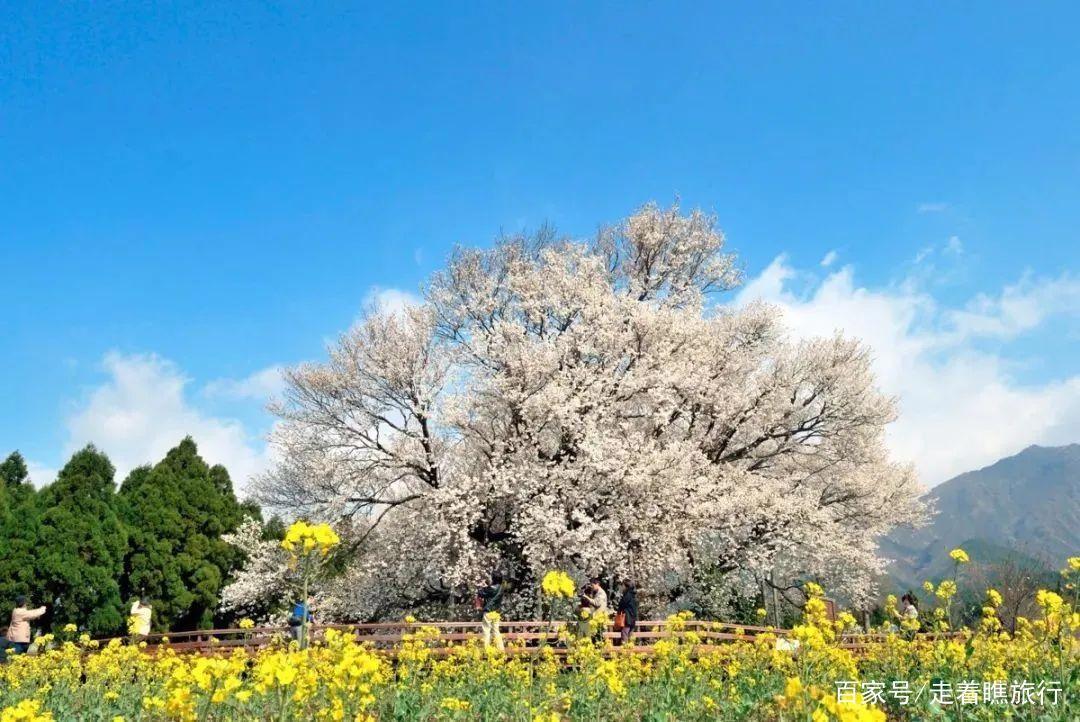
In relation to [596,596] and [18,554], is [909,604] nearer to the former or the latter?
[596,596]

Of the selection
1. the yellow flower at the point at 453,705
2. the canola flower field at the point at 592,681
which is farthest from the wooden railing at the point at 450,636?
the yellow flower at the point at 453,705

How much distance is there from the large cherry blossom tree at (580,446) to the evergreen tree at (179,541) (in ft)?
16.3

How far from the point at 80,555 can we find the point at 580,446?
44.0ft

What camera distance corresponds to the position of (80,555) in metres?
19.7

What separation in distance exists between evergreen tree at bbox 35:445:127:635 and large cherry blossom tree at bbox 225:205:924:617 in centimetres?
464

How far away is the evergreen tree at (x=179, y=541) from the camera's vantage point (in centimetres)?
2205

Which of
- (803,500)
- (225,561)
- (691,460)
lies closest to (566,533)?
(691,460)

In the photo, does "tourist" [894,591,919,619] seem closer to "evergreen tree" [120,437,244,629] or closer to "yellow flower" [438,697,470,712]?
"yellow flower" [438,697,470,712]

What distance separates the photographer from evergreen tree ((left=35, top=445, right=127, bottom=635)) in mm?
19266

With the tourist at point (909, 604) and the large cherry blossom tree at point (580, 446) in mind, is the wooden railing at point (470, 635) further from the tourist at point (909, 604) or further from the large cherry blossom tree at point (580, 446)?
the large cherry blossom tree at point (580, 446)

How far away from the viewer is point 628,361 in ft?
67.5

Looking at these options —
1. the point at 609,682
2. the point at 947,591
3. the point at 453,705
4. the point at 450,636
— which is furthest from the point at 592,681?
the point at 450,636

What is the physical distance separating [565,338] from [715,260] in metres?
7.44

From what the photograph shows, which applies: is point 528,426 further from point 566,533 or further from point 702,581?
point 702,581
